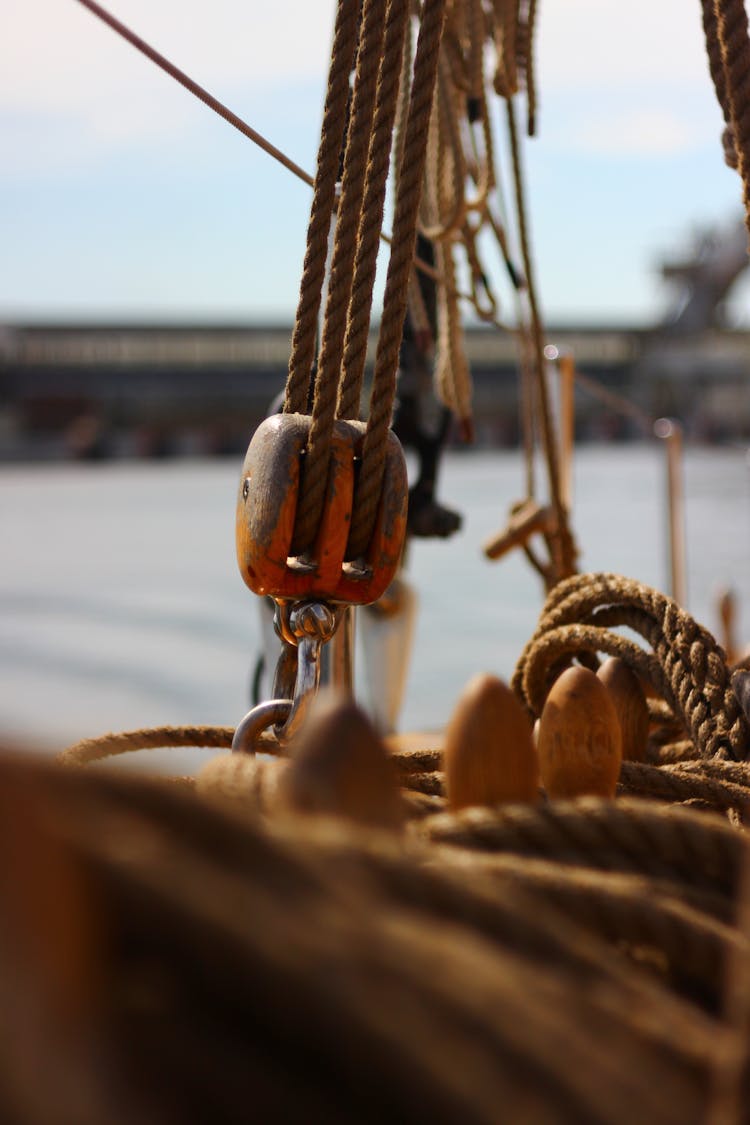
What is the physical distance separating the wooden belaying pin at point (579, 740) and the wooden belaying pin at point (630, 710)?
185 mm

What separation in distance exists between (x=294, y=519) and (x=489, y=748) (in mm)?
241

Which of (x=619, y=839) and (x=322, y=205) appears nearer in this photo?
(x=619, y=839)

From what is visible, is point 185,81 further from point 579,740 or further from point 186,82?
point 579,740

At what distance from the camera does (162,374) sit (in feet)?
33.2

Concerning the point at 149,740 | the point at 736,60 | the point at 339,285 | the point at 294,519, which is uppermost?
the point at 736,60

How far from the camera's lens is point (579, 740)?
507 mm

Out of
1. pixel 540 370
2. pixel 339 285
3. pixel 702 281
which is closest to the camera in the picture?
pixel 339 285

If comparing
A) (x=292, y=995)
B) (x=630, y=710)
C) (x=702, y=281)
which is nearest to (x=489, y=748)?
(x=292, y=995)

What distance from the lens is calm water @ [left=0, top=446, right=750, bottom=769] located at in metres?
2.94

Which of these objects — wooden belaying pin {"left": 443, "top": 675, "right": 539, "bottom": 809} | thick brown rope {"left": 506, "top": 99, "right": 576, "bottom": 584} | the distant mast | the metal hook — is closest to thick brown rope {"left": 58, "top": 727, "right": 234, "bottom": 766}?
the metal hook

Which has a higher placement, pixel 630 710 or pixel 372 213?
pixel 372 213

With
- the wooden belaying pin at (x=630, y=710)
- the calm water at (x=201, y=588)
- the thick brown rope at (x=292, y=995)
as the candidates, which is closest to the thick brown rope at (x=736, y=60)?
the wooden belaying pin at (x=630, y=710)

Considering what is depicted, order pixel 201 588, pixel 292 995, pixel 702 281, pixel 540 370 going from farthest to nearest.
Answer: pixel 702 281
pixel 201 588
pixel 540 370
pixel 292 995

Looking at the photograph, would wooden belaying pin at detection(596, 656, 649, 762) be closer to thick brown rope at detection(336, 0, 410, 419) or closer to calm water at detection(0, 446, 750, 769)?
thick brown rope at detection(336, 0, 410, 419)
